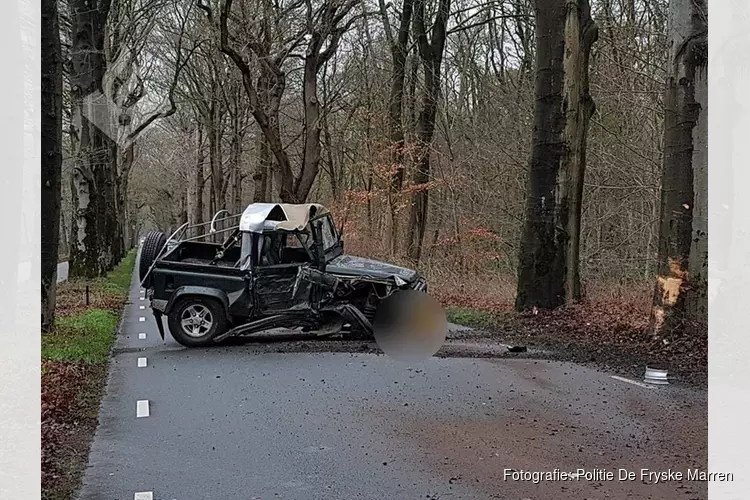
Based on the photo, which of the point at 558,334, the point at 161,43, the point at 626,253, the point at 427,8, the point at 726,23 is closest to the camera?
the point at 726,23

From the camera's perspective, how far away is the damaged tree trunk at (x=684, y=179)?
11.4 feet

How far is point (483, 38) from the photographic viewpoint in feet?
18.3

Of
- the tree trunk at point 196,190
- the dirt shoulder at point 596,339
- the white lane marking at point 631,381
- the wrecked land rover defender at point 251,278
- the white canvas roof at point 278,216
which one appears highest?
the tree trunk at point 196,190

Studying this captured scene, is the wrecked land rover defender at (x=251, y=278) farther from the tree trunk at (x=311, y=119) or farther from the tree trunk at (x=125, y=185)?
the tree trunk at (x=125, y=185)

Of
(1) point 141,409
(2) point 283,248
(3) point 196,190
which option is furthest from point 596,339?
(3) point 196,190

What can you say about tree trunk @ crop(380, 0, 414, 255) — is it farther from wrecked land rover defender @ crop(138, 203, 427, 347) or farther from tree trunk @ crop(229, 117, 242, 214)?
tree trunk @ crop(229, 117, 242, 214)

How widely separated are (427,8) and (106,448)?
3.40 m

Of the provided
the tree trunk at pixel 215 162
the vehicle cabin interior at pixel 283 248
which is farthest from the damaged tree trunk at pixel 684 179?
the tree trunk at pixel 215 162

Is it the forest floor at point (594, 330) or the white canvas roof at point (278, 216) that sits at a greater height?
the white canvas roof at point (278, 216)

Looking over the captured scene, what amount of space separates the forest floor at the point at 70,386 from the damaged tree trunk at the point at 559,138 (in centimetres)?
323

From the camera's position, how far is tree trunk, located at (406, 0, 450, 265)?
4109mm

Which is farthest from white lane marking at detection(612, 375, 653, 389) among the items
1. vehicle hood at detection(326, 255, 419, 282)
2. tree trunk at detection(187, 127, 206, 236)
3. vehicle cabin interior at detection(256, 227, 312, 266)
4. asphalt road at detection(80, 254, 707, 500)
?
tree trunk at detection(187, 127, 206, 236)

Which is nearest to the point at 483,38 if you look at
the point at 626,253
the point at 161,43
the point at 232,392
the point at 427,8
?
the point at 427,8
